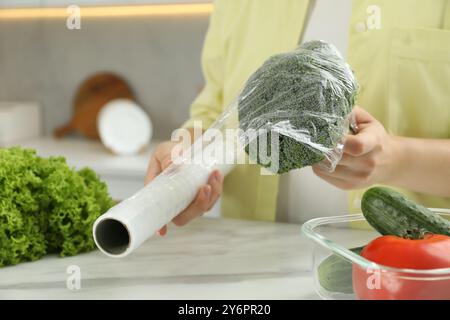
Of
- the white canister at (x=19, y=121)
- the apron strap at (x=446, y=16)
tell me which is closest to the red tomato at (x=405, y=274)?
the apron strap at (x=446, y=16)

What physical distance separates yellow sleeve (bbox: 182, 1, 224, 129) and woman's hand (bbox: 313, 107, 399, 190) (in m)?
Result: 0.37

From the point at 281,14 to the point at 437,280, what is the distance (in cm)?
65

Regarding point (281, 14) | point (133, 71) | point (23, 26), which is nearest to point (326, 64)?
point (281, 14)

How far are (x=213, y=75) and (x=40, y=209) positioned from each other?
0.48 meters

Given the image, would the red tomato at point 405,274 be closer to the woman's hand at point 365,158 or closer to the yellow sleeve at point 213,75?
the woman's hand at point 365,158

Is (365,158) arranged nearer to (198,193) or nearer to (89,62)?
(198,193)

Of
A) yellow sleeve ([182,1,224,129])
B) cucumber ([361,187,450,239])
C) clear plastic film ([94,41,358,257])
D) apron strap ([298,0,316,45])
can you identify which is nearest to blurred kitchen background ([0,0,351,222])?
yellow sleeve ([182,1,224,129])

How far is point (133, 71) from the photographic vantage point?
7.60 ft

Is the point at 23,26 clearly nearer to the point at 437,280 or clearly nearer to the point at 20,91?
the point at 20,91

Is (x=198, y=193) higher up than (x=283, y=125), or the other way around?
(x=283, y=125)

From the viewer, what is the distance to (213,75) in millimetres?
1201

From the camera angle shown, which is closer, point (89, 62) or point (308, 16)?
point (308, 16)

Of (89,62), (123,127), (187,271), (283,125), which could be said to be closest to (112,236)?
(187,271)

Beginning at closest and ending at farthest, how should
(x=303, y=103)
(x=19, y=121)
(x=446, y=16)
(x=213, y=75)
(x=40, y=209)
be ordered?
(x=303, y=103), (x=40, y=209), (x=446, y=16), (x=213, y=75), (x=19, y=121)
